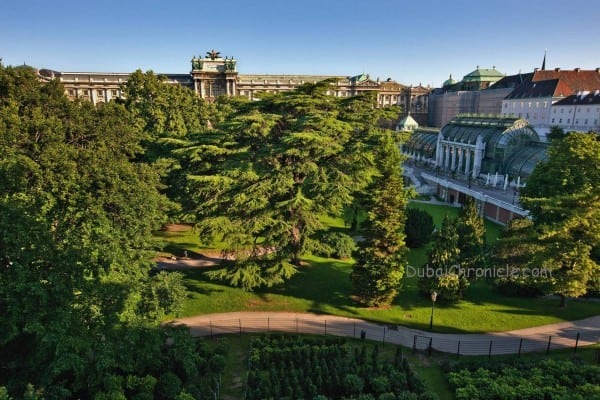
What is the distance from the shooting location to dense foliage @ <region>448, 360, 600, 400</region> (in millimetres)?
16831

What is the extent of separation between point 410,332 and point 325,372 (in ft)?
22.1

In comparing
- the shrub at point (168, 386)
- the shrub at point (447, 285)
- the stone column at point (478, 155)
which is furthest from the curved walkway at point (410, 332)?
the stone column at point (478, 155)

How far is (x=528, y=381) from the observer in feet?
58.2

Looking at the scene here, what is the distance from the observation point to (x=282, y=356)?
66.0 ft

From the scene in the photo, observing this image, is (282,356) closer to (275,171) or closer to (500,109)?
(275,171)

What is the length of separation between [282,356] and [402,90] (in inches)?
4926

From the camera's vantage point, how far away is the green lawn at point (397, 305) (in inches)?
955

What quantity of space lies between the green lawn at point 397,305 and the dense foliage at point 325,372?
4313mm

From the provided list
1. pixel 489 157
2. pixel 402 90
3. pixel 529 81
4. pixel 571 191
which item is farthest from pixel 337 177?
pixel 402 90

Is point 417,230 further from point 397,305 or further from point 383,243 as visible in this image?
point 383,243

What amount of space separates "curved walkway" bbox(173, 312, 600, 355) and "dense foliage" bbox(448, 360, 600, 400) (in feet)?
6.05

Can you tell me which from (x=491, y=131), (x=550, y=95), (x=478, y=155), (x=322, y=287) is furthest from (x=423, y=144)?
(x=322, y=287)

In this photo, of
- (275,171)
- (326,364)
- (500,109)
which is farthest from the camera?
(500,109)

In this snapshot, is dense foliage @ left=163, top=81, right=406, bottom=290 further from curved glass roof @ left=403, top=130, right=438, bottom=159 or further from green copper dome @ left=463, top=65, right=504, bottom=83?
green copper dome @ left=463, top=65, right=504, bottom=83
